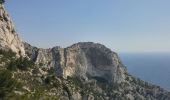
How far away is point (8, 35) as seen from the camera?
400ft

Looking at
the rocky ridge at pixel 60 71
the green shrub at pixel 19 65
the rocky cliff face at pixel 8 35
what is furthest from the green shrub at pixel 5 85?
the rocky cliff face at pixel 8 35

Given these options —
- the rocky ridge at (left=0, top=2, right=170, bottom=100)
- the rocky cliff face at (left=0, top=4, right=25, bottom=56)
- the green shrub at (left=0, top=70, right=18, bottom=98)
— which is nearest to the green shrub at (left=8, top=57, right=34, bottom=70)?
the rocky ridge at (left=0, top=2, right=170, bottom=100)

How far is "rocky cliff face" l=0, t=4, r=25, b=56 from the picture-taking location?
116175 millimetres

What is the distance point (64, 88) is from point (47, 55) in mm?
65792

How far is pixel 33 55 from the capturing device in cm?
16438

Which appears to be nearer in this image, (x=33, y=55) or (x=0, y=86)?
(x=0, y=86)

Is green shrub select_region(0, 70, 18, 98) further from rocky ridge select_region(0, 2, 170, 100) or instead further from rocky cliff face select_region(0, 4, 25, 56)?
rocky cliff face select_region(0, 4, 25, 56)

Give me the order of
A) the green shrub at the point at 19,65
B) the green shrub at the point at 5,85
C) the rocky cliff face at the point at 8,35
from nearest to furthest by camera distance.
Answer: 1. the green shrub at the point at 5,85
2. the green shrub at the point at 19,65
3. the rocky cliff face at the point at 8,35

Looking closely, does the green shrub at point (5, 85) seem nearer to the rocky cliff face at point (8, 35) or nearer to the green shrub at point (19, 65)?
the green shrub at point (19, 65)

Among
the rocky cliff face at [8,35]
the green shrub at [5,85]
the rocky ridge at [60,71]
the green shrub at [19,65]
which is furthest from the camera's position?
the rocky cliff face at [8,35]

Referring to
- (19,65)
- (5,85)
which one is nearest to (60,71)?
(19,65)

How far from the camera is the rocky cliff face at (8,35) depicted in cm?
11618

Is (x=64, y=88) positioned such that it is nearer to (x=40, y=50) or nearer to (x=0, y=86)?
(x=0, y=86)

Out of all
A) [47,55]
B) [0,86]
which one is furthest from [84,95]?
[0,86]
